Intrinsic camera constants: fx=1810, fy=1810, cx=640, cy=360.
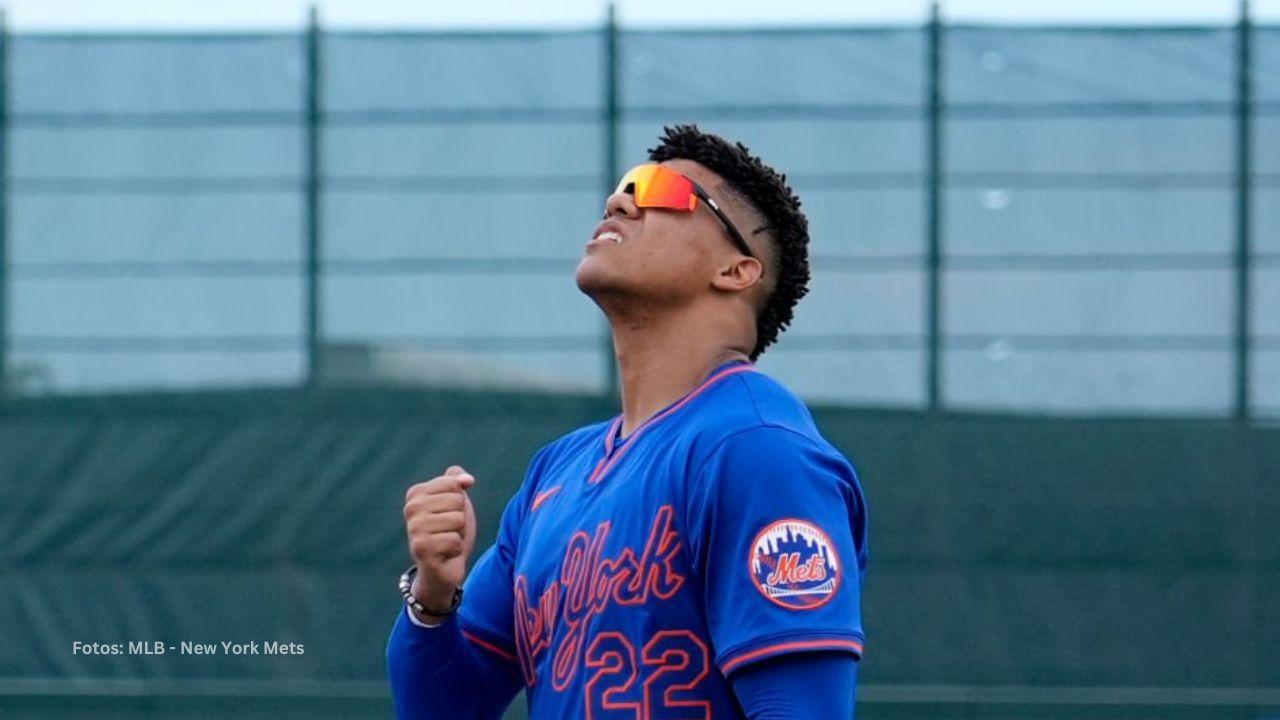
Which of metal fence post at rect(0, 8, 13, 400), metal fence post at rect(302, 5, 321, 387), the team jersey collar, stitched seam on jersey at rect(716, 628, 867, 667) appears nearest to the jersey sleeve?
stitched seam on jersey at rect(716, 628, 867, 667)

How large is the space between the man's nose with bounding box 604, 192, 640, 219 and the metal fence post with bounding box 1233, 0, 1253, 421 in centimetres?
620

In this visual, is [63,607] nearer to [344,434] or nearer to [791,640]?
[344,434]

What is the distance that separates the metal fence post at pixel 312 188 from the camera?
8.34 metres

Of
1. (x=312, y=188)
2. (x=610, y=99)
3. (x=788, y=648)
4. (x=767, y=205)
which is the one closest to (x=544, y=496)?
(x=767, y=205)

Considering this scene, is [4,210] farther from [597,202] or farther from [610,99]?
[610,99]

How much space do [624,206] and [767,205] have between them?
207 mm

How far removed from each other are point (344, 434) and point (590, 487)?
5935 mm

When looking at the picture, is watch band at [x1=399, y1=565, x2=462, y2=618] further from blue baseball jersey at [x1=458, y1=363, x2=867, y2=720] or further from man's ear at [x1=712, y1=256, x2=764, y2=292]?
man's ear at [x1=712, y1=256, x2=764, y2=292]

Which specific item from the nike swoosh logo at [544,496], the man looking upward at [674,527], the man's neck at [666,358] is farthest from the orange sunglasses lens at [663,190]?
the nike swoosh logo at [544,496]

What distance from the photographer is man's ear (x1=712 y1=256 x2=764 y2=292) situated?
2.46 m

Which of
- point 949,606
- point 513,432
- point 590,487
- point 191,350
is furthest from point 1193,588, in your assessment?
point 590,487

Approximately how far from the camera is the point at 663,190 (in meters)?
→ 2.47

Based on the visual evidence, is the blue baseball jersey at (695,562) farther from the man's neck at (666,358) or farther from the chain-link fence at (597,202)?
the chain-link fence at (597,202)

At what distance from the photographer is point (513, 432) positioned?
8156 mm
